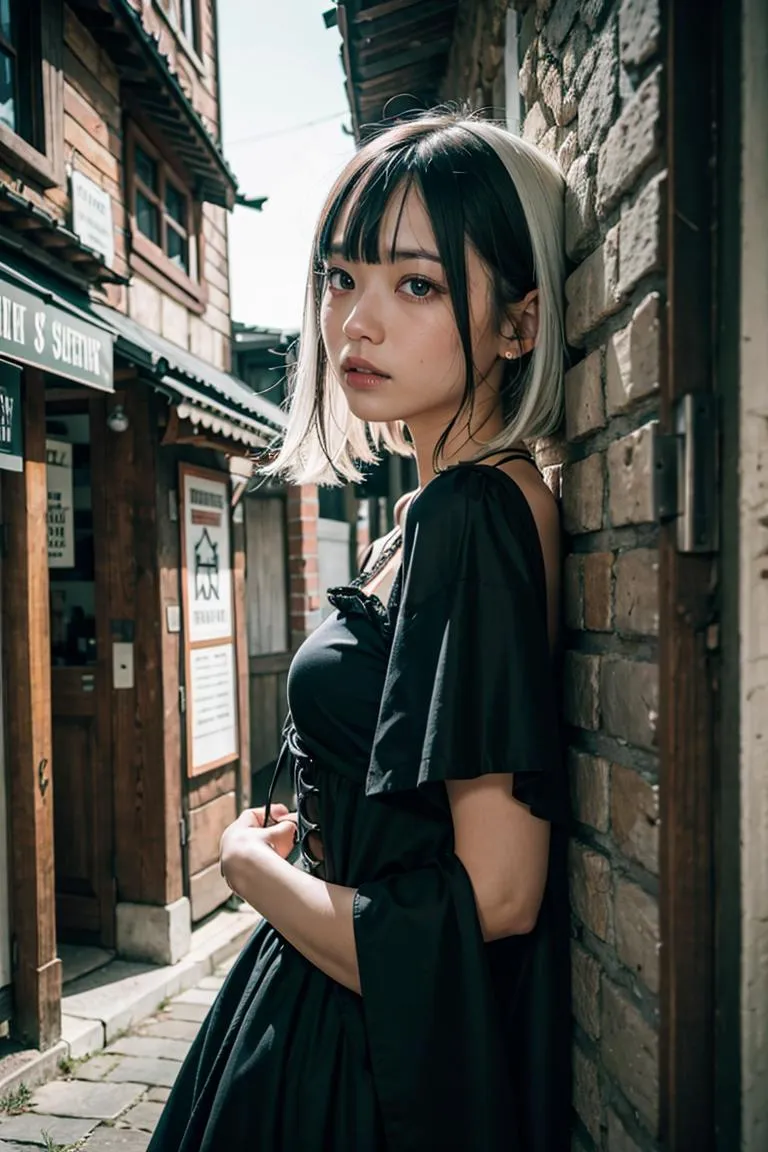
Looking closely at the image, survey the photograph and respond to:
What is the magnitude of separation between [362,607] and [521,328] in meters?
0.51

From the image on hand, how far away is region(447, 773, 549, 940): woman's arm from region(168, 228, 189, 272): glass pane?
5428 millimetres

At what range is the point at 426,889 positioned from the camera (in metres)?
1.17

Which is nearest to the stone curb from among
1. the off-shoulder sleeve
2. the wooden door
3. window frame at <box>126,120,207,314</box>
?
the wooden door

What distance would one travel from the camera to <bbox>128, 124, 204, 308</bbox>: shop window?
5.25 m

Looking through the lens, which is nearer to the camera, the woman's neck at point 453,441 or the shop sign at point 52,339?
the woman's neck at point 453,441

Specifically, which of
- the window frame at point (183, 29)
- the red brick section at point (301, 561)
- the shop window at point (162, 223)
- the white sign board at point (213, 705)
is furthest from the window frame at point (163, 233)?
the red brick section at point (301, 561)

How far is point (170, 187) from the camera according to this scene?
598cm

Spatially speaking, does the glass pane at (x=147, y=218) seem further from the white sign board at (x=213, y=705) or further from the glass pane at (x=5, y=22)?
the white sign board at (x=213, y=705)

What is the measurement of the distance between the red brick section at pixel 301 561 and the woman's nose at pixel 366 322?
7276 mm

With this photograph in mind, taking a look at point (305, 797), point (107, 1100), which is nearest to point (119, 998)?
point (107, 1100)

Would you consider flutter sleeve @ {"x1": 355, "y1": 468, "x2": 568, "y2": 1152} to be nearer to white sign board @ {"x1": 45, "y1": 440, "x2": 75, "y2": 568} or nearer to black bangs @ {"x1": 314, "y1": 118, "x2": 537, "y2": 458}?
black bangs @ {"x1": 314, "y1": 118, "x2": 537, "y2": 458}

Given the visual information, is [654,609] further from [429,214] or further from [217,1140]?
[217,1140]

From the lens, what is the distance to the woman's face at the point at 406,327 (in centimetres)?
129

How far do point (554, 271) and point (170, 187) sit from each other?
5.41 m
